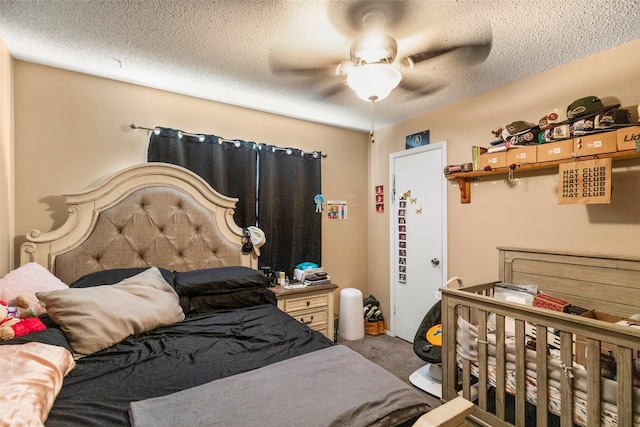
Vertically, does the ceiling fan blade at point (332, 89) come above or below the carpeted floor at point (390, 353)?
above

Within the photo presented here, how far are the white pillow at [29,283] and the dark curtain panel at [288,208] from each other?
1.51 m

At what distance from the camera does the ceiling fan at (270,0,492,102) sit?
145 cm

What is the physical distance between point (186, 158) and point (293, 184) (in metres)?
1.02

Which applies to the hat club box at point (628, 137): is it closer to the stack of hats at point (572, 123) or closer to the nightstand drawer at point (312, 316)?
the stack of hats at point (572, 123)

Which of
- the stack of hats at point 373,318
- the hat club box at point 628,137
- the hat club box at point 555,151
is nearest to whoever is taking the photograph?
the hat club box at point 628,137

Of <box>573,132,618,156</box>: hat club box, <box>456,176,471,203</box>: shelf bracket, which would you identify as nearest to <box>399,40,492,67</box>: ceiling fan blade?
<box>573,132,618,156</box>: hat club box

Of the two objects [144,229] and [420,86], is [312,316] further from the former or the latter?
[420,86]

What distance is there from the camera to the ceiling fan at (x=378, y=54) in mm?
1451

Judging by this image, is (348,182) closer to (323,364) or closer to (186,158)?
(186,158)

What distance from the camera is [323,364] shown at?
3.75 feet

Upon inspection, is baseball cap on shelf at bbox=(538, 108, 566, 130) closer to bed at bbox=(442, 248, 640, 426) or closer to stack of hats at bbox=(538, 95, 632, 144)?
stack of hats at bbox=(538, 95, 632, 144)

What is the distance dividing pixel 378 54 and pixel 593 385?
6.04 feet

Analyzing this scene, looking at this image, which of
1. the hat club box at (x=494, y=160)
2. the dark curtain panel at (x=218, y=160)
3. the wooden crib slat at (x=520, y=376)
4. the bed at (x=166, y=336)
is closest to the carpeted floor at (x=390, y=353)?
the wooden crib slat at (x=520, y=376)

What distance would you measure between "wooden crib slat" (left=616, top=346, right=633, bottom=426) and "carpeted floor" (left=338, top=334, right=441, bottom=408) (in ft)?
4.64
